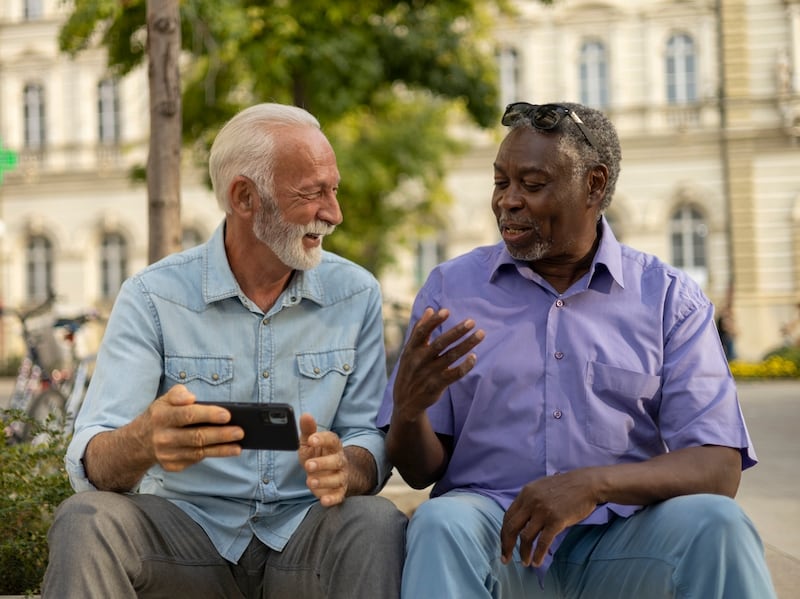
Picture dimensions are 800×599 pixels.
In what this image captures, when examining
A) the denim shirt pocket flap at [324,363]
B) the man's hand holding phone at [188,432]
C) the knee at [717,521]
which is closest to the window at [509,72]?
the denim shirt pocket flap at [324,363]

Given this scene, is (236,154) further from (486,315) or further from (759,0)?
(759,0)

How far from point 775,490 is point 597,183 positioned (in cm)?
437

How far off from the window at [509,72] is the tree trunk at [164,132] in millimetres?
24021

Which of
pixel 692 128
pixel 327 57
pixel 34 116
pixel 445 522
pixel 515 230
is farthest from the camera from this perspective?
pixel 34 116

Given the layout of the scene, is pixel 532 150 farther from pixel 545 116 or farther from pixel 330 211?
pixel 330 211

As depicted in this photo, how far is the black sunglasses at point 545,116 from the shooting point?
3.28 m

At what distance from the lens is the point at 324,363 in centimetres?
328

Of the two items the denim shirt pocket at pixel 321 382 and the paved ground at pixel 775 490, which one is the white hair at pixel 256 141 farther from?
the paved ground at pixel 775 490

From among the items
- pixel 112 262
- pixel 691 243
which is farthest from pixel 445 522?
pixel 112 262

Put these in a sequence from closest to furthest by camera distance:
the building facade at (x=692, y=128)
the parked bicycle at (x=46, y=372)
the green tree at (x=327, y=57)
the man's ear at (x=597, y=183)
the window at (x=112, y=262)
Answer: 1. the man's ear at (x=597, y=183)
2. the parked bicycle at (x=46, y=372)
3. the green tree at (x=327, y=57)
4. the building facade at (x=692, y=128)
5. the window at (x=112, y=262)

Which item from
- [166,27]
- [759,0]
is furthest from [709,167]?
[166,27]

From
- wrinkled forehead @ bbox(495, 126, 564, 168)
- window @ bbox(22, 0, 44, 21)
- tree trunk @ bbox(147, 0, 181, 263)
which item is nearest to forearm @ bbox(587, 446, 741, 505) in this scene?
wrinkled forehead @ bbox(495, 126, 564, 168)

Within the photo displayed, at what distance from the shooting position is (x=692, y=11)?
2848cm

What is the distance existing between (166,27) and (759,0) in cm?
2514
